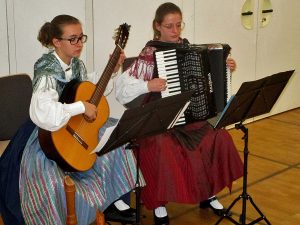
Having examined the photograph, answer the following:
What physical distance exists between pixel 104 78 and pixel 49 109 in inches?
14.5

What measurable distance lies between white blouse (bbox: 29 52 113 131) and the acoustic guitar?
0.24 ft

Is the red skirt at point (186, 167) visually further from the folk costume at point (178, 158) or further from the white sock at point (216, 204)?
the white sock at point (216, 204)

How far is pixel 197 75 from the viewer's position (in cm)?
303

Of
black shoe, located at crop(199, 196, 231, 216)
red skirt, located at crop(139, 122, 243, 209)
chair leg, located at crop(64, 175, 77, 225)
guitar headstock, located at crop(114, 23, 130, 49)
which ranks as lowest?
black shoe, located at crop(199, 196, 231, 216)

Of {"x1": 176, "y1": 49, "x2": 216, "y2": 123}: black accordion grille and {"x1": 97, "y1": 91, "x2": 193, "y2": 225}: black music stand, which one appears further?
{"x1": 176, "y1": 49, "x2": 216, "y2": 123}: black accordion grille

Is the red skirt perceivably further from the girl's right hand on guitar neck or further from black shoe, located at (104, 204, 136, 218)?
the girl's right hand on guitar neck

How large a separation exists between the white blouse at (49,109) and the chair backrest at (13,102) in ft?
1.81

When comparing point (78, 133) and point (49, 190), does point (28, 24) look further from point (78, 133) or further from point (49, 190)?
point (49, 190)

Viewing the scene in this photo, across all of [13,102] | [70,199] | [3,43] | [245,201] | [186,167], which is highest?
[3,43]

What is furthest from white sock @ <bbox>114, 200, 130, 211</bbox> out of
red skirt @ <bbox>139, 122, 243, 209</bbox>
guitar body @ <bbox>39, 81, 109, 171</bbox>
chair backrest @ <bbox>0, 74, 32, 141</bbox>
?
chair backrest @ <bbox>0, 74, 32, 141</bbox>

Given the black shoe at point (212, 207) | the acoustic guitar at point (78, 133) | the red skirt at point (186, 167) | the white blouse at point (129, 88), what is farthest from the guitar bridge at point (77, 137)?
the black shoe at point (212, 207)

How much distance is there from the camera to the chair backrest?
10.2 feet

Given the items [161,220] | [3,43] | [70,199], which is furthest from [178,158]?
[3,43]

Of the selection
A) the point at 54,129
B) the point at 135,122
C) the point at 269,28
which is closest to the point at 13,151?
the point at 54,129
